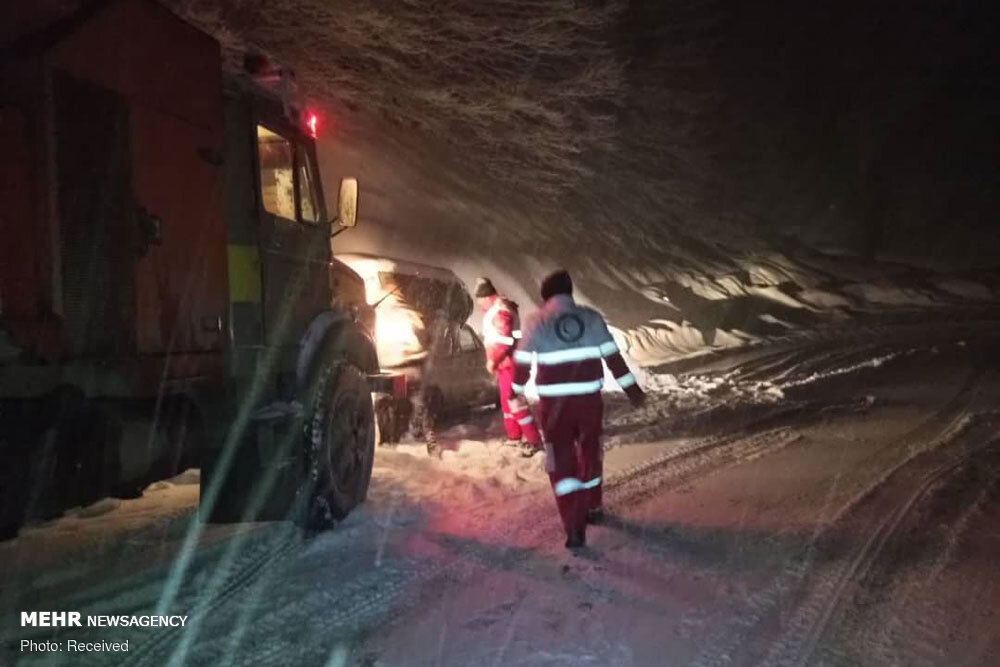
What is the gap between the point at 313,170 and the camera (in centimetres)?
719

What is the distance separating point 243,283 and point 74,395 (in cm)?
189

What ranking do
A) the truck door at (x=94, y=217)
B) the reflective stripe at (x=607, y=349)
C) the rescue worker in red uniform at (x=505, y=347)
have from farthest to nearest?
the rescue worker in red uniform at (x=505, y=347)
the reflective stripe at (x=607, y=349)
the truck door at (x=94, y=217)

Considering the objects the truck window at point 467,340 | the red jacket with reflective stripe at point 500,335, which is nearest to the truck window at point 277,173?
the red jacket with reflective stripe at point 500,335

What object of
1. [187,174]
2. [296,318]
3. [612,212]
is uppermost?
[612,212]

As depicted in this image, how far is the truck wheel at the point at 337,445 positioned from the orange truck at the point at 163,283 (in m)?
0.02

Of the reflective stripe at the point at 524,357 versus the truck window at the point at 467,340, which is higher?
the truck window at the point at 467,340

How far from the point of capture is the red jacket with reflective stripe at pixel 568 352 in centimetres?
621

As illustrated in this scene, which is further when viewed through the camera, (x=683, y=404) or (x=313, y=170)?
(x=683, y=404)

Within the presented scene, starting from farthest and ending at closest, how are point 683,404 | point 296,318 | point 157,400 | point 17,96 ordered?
point 683,404, point 296,318, point 157,400, point 17,96

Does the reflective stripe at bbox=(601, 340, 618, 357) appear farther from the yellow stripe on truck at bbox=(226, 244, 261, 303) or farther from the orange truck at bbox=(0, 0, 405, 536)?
the yellow stripe on truck at bbox=(226, 244, 261, 303)

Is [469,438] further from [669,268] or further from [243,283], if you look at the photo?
[669,268]

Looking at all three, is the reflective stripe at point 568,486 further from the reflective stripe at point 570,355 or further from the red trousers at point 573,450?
the reflective stripe at point 570,355

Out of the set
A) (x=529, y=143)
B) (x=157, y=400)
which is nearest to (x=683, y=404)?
(x=529, y=143)

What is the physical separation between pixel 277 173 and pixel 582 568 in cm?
363
